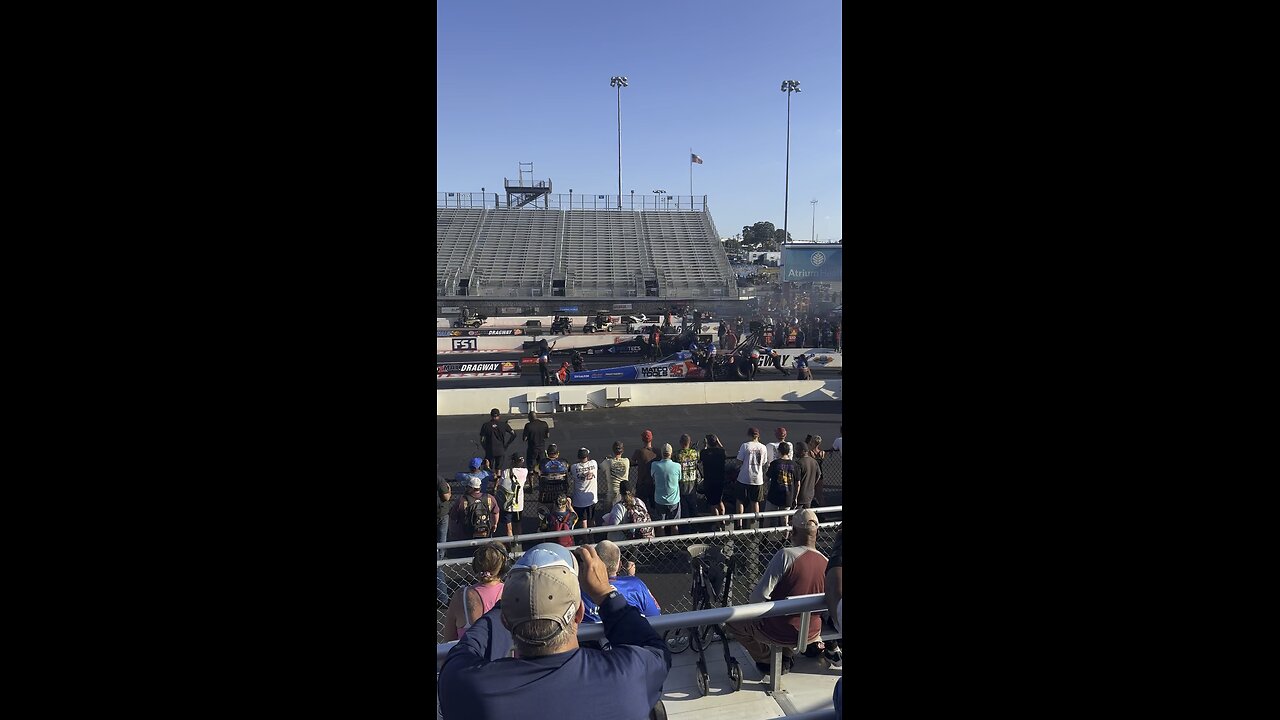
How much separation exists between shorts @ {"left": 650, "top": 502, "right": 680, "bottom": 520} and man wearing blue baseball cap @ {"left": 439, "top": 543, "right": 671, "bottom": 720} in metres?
5.03

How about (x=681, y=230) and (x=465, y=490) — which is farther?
(x=681, y=230)

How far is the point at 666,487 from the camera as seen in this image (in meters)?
7.08

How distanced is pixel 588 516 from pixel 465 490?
5.00 feet

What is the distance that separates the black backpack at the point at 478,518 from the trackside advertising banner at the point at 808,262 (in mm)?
27706

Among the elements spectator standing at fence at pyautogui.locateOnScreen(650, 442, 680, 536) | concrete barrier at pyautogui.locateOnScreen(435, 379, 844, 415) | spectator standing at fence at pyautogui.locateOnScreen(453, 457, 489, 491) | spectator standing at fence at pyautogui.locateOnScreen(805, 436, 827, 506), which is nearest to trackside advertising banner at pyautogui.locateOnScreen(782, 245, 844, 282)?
concrete barrier at pyautogui.locateOnScreen(435, 379, 844, 415)

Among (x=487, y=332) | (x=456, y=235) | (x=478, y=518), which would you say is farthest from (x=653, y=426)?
(x=456, y=235)

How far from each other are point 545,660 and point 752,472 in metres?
5.89

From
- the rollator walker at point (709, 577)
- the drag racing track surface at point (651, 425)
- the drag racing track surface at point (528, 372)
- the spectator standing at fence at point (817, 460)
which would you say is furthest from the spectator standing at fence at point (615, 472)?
the drag racing track surface at point (528, 372)

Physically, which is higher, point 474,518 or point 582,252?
point 582,252

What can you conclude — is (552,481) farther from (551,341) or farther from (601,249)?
(601,249)
